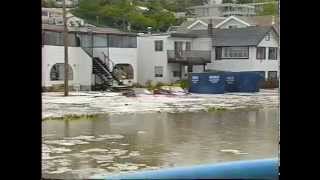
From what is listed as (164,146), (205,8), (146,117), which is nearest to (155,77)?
(205,8)

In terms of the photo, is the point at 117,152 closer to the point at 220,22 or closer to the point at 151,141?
the point at 151,141

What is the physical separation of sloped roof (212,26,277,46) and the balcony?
37cm

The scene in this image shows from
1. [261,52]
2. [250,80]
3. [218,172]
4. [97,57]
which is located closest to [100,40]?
[97,57]

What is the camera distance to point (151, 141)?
253 inches

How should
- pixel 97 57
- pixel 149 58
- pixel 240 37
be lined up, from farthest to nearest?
pixel 240 37
pixel 149 58
pixel 97 57

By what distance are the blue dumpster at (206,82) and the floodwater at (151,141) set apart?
92.3 inches

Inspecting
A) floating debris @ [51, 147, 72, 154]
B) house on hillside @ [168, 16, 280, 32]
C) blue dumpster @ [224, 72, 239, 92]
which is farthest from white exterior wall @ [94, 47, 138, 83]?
floating debris @ [51, 147, 72, 154]

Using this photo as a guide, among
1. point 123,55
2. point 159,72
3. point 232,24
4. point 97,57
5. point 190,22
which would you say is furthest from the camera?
point 232,24

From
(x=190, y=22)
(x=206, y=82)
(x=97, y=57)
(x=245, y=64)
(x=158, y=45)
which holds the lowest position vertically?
(x=206, y=82)

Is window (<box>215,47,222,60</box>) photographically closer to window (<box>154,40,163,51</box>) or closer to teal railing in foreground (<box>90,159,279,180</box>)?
window (<box>154,40,163,51</box>)

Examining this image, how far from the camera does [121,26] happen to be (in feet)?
38.1

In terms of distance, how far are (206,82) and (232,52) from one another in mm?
940

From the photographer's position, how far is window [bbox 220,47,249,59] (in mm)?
12008
